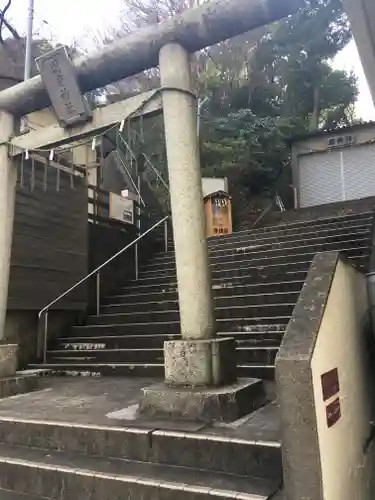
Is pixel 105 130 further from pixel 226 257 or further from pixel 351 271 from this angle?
pixel 226 257

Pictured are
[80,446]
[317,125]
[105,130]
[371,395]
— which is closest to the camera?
[80,446]

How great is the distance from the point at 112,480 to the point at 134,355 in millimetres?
3769

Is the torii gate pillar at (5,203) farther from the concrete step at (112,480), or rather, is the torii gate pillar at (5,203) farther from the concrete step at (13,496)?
the concrete step at (13,496)

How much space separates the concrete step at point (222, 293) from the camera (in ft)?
24.7

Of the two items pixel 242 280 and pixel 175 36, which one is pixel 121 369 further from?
pixel 175 36

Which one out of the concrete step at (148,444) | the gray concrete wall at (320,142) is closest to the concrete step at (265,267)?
the concrete step at (148,444)

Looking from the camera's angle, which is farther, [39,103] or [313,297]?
[39,103]

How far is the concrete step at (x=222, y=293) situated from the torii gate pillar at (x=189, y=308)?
3204 millimetres

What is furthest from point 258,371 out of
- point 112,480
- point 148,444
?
point 112,480

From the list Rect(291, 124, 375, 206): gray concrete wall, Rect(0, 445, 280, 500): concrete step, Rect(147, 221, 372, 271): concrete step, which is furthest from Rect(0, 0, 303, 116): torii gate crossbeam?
Rect(291, 124, 375, 206): gray concrete wall

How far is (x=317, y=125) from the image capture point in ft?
67.8

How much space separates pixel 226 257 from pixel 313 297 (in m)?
6.58

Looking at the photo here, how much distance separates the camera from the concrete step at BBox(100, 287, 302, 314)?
719 cm

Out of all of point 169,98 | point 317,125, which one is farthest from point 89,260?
point 317,125
